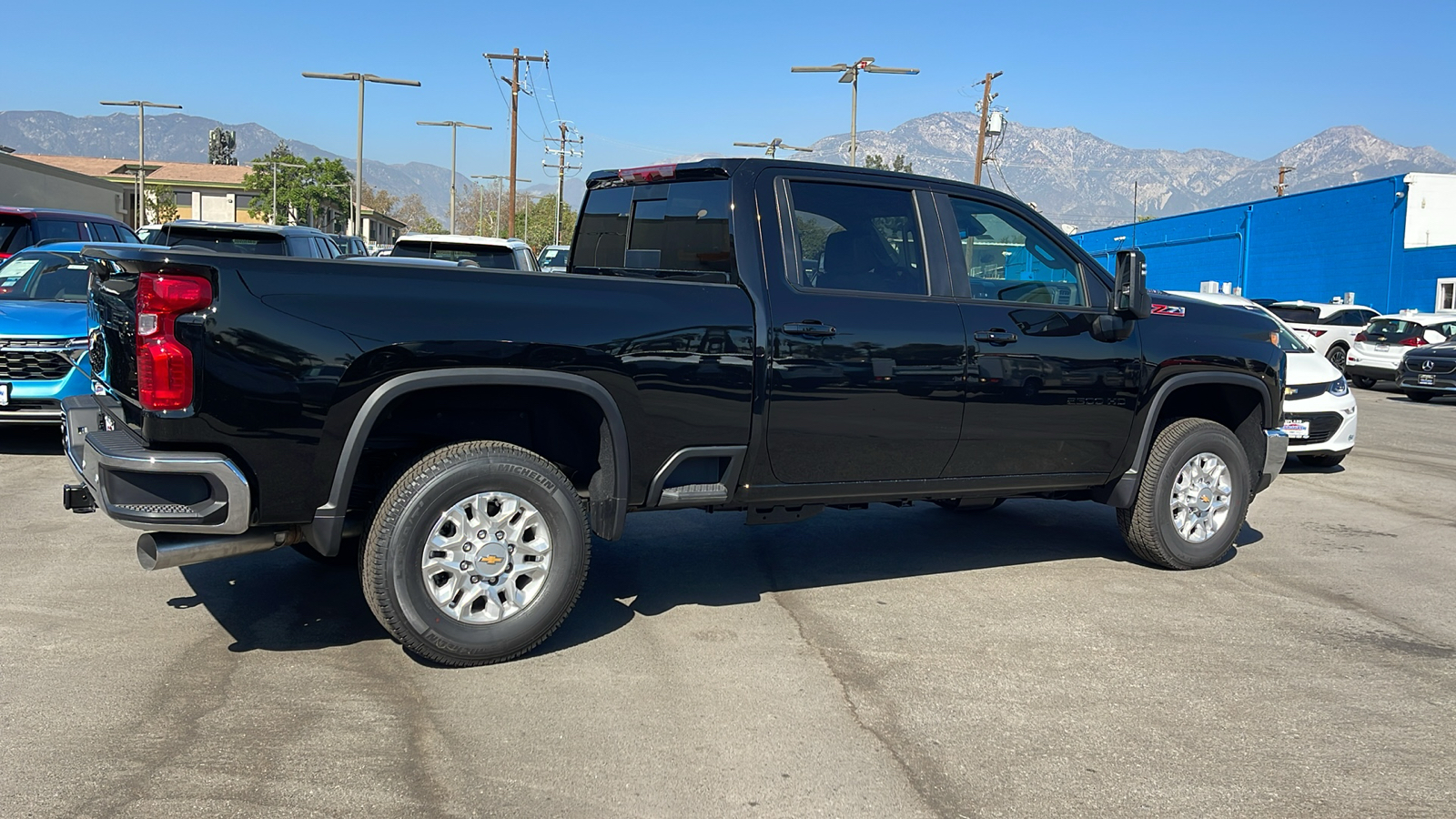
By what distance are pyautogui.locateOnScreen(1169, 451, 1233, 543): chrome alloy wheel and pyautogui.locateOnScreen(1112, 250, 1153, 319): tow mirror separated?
3.43 ft

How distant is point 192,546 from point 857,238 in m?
3.18

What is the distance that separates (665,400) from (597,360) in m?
0.35

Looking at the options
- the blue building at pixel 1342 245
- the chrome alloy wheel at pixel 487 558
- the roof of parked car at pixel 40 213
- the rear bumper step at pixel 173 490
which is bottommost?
the chrome alloy wheel at pixel 487 558

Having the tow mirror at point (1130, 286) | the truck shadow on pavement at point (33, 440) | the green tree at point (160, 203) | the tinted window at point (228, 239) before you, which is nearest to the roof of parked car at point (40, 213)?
the tinted window at point (228, 239)

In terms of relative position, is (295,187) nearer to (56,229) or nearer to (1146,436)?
(56,229)

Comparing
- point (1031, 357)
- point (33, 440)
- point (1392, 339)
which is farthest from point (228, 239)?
point (1392, 339)

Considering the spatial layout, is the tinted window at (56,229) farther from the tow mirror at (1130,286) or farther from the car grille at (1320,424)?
the car grille at (1320,424)

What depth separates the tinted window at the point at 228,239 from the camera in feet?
38.6

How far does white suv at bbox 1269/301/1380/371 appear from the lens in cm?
2395

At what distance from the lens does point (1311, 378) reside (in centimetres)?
1030

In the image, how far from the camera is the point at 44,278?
10.5 metres

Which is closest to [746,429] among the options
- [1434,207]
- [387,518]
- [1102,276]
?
[387,518]

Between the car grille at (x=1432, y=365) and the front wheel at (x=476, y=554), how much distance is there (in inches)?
759

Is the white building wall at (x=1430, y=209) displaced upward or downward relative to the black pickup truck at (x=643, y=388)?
upward
